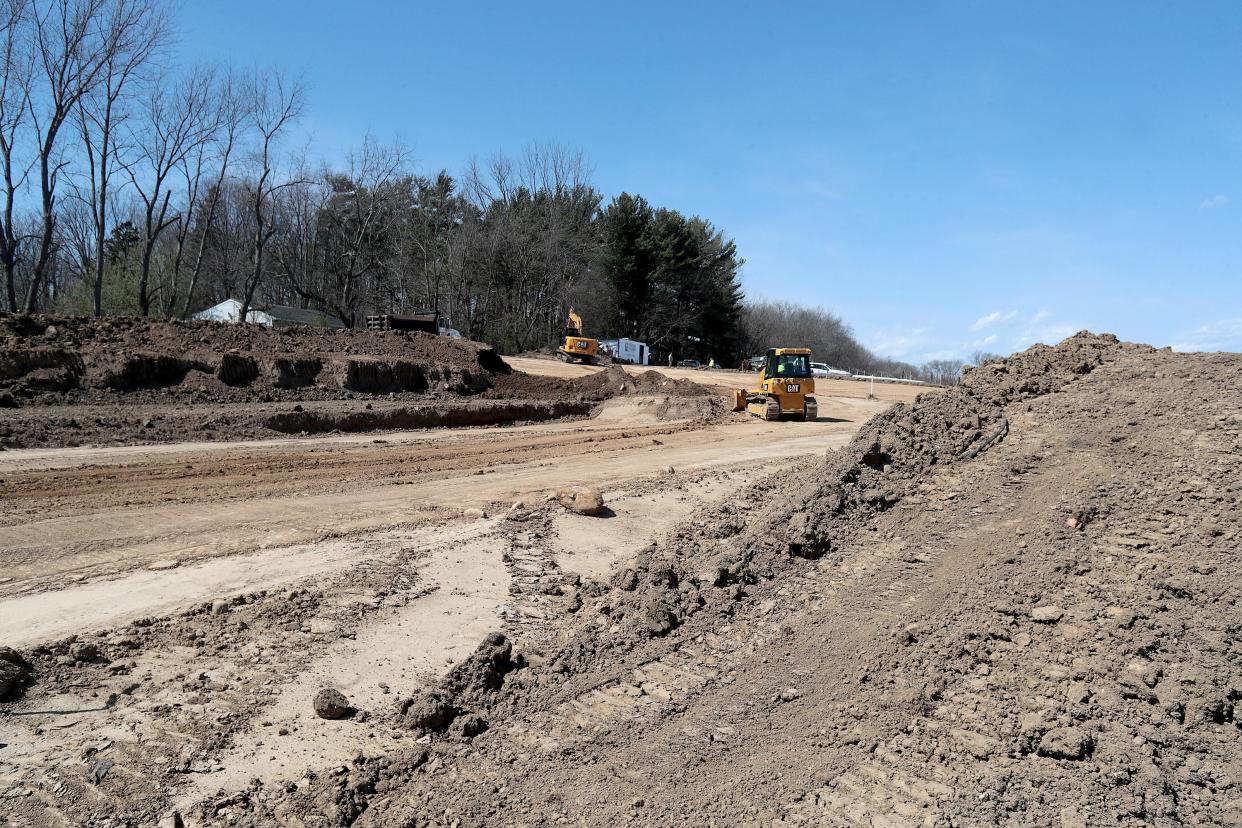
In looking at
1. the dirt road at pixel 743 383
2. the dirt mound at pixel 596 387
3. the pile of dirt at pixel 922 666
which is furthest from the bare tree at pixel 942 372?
the pile of dirt at pixel 922 666

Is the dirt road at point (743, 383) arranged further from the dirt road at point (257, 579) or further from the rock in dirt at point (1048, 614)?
the rock in dirt at point (1048, 614)

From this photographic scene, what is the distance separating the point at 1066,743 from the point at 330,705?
420 centimetres

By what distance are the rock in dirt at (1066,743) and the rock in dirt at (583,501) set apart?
23.1 feet

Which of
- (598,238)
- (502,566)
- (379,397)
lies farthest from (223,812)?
(598,238)

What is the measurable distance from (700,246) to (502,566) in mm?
54701

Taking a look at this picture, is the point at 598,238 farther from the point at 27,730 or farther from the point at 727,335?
the point at 27,730

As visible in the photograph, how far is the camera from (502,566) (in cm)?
804

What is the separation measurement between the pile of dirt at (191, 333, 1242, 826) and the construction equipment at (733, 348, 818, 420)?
49.7 feet

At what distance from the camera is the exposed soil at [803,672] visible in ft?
11.7

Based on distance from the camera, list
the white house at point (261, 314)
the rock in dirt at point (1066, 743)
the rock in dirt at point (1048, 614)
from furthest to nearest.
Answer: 1. the white house at point (261, 314)
2. the rock in dirt at point (1048, 614)
3. the rock in dirt at point (1066, 743)

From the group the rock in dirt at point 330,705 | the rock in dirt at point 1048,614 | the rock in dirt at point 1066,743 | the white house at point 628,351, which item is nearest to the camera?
the rock in dirt at point 1066,743

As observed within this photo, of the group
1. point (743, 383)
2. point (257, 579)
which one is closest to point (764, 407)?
point (743, 383)

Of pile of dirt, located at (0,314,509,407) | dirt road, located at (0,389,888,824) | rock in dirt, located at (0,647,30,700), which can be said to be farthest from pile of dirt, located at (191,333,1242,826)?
pile of dirt, located at (0,314,509,407)

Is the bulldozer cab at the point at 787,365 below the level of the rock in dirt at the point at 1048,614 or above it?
above
